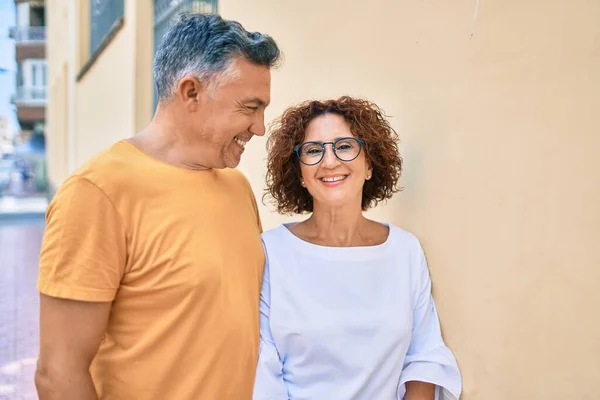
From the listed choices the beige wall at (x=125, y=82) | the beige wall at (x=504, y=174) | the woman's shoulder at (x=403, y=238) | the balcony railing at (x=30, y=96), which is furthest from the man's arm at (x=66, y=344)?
the balcony railing at (x=30, y=96)

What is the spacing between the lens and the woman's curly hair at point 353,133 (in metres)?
1.88

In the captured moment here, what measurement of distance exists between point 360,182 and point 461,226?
0.34m

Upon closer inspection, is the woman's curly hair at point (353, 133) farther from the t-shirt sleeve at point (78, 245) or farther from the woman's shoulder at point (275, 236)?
the t-shirt sleeve at point (78, 245)

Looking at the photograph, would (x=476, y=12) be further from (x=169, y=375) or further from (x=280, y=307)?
(x=169, y=375)

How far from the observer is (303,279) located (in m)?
1.83

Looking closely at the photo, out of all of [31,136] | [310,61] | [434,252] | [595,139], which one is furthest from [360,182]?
[31,136]

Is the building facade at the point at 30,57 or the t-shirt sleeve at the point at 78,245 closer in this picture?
the t-shirt sleeve at the point at 78,245

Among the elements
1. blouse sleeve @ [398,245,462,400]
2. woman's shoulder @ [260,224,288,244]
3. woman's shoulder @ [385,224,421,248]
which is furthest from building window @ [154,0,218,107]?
blouse sleeve @ [398,245,462,400]

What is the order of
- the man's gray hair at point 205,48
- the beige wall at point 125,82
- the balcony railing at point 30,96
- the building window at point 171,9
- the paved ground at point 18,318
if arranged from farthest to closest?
the balcony railing at point 30,96 → the beige wall at point 125,82 → the building window at point 171,9 → the paved ground at point 18,318 → the man's gray hair at point 205,48

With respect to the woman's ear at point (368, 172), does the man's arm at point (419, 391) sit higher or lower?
lower

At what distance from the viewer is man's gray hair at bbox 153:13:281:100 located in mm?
1634

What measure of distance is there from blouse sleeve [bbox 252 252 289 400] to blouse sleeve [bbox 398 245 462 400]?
374mm

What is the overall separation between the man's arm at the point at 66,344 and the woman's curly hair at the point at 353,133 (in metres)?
0.78

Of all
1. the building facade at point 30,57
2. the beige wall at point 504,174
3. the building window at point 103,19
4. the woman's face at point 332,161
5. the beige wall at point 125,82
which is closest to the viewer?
the beige wall at point 504,174
